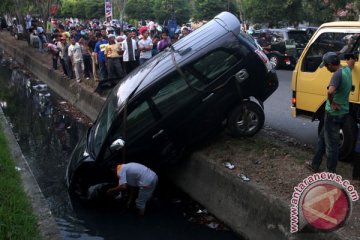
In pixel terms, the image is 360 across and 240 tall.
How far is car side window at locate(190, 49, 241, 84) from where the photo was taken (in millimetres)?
7879

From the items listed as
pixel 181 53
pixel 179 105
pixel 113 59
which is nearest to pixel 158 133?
pixel 179 105

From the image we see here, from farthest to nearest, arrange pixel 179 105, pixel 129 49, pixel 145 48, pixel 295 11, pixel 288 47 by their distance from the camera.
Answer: pixel 295 11, pixel 288 47, pixel 145 48, pixel 129 49, pixel 179 105

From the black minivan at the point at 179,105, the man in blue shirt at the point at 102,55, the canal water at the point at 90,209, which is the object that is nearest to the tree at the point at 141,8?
the man in blue shirt at the point at 102,55

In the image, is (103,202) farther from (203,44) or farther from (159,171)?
(203,44)

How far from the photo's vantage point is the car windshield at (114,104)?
7653 millimetres

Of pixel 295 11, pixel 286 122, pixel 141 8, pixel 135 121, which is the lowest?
pixel 141 8

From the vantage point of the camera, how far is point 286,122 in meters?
10.1

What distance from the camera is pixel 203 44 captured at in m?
8.05

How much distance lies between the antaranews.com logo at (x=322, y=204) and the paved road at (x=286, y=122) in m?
2.82

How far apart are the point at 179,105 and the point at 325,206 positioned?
3.12 m

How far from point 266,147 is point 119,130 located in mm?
2392

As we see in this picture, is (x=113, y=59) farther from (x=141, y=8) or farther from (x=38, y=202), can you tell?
(x=141, y=8)

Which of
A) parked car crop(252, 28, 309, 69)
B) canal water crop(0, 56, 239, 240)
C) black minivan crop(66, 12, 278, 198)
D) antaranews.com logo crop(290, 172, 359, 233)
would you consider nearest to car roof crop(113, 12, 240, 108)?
black minivan crop(66, 12, 278, 198)

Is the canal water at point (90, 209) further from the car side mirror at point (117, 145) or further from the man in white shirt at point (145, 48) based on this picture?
the man in white shirt at point (145, 48)
